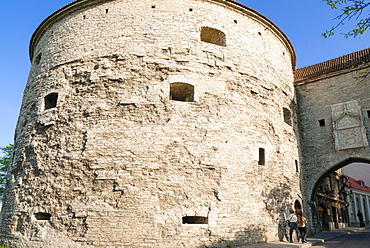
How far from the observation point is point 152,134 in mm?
7336

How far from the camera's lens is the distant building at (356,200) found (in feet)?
70.8

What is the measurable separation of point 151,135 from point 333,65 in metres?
8.73

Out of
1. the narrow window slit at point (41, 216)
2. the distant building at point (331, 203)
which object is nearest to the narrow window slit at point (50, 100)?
the narrow window slit at point (41, 216)

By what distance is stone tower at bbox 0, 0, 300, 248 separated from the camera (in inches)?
271

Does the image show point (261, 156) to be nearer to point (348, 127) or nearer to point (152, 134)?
point (152, 134)

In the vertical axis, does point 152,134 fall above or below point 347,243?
above

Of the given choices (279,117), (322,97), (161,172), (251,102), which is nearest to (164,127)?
(161,172)

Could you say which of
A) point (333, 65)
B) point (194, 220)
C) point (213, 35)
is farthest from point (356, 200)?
point (194, 220)

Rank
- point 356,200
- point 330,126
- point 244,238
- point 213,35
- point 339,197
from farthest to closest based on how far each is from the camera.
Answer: point 356,200, point 339,197, point 330,126, point 213,35, point 244,238

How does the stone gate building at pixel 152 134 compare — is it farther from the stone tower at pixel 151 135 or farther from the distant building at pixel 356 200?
the distant building at pixel 356 200

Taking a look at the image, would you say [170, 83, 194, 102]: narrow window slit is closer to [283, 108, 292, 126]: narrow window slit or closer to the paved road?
[283, 108, 292, 126]: narrow window slit

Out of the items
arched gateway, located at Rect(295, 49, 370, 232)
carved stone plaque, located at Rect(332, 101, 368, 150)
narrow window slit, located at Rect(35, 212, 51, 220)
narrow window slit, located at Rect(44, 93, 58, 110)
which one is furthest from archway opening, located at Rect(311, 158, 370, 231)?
narrow window slit, located at Rect(44, 93, 58, 110)

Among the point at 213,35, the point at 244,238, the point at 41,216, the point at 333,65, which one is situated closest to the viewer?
the point at 244,238

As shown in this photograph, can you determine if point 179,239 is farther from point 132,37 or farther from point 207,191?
point 132,37
